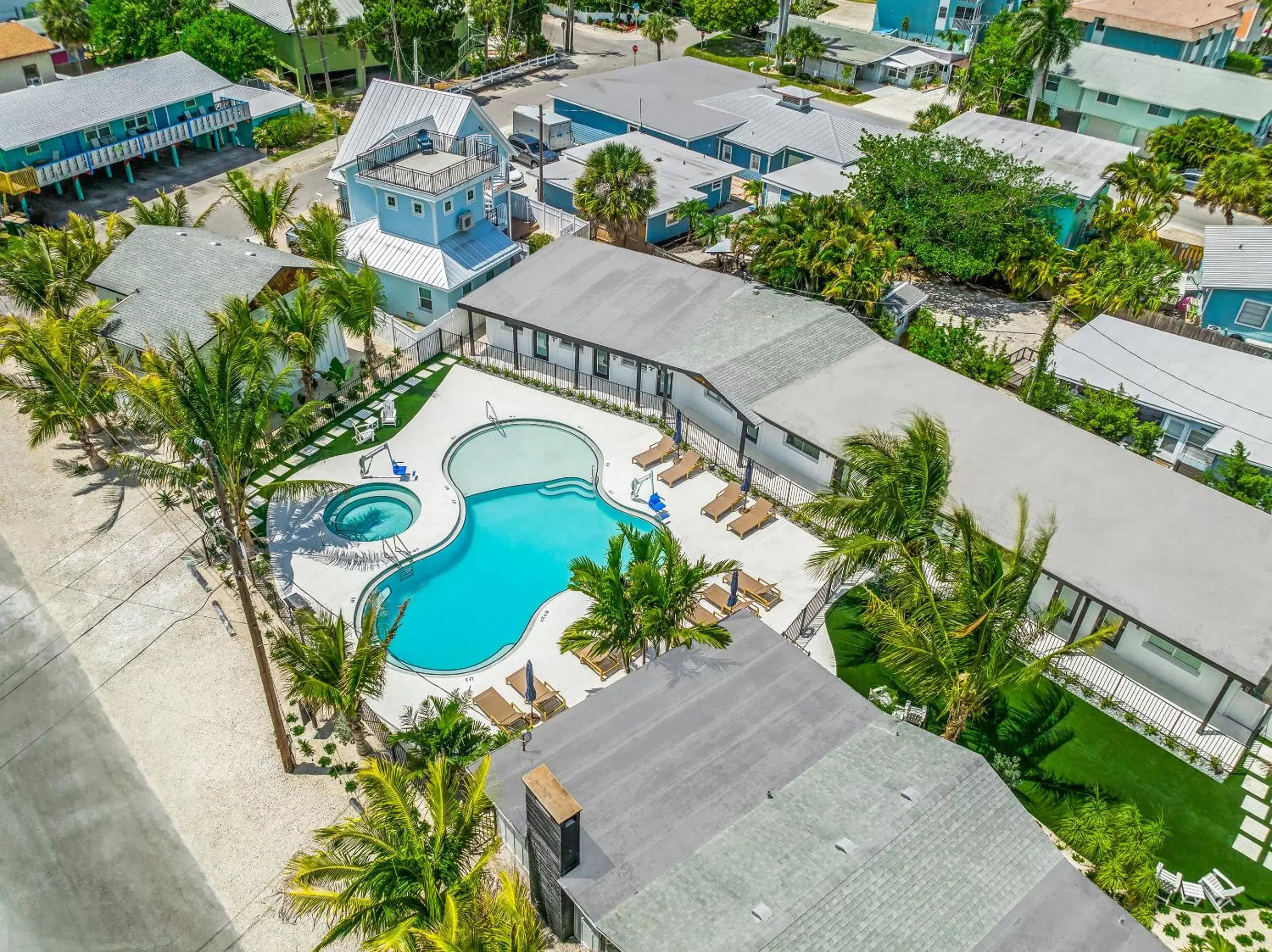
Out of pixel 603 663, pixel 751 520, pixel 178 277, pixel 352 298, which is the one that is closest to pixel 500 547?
pixel 603 663

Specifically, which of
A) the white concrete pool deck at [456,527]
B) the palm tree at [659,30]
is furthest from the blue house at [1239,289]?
the palm tree at [659,30]

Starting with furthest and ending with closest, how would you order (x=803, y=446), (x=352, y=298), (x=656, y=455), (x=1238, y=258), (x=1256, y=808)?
(x=1238, y=258) → (x=352, y=298) → (x=656, y=455) → (x=803, y=446) → (x=1256, y=808)

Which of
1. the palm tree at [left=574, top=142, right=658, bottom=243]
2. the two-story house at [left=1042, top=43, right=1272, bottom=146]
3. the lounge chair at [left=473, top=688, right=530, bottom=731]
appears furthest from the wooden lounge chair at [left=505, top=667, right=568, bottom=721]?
the two-story house at [left=1042, top=43, right=1272, bottom=146]

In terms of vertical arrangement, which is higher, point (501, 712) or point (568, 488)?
point (501, 712)

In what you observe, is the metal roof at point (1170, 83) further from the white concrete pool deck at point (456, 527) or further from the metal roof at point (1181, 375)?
the white concrete pool deck at point (456, 527)

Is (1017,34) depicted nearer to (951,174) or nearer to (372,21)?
(951,174)

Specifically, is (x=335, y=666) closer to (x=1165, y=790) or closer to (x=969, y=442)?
(x=1165, y=790)

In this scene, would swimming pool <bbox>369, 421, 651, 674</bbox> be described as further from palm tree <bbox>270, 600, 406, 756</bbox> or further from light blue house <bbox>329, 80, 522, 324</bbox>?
light blue house <bbox>329, 80, 522, 324</bbox>
